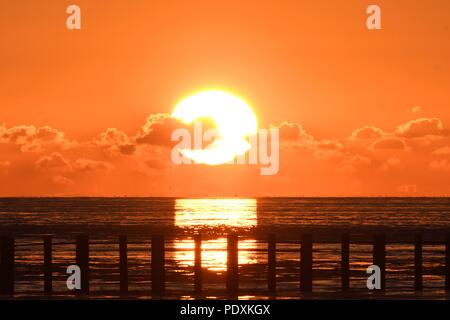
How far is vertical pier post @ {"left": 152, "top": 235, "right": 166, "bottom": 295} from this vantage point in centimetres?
2350

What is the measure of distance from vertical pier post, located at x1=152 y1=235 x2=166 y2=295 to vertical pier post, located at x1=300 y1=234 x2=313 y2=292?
11.1 ft

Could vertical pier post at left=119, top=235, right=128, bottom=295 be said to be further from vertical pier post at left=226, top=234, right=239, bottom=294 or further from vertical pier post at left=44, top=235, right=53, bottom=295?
vertical pier post at left=226, top=234, right=239, bottom=294

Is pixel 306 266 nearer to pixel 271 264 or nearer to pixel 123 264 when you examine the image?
pixel 271 264

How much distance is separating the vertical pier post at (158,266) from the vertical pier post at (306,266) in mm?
3384

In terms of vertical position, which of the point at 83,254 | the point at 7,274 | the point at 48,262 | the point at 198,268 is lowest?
the point at 7,274

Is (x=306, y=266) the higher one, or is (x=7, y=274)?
(x=306, y=266)

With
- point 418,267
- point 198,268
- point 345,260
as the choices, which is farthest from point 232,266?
point 418,267

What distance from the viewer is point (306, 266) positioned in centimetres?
2414

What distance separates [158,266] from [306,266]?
3.60m

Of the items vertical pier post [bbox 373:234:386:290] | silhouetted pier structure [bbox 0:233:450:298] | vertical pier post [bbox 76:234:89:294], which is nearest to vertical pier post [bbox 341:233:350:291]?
silhouetted pier structure [bbox 0:233:450:298]

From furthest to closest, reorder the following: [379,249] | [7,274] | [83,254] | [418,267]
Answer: [418,267]
[379,249]
[83,254]
[7,274]
